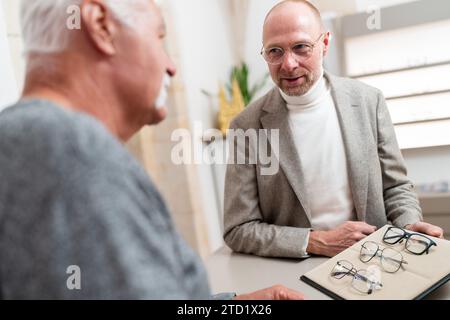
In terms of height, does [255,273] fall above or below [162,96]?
below

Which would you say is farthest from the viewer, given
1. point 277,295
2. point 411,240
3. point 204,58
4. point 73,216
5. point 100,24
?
point 204,58

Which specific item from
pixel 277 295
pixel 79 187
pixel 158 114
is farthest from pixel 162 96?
pixel 277 295

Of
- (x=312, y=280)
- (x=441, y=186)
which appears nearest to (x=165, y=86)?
(x=312, y=280)

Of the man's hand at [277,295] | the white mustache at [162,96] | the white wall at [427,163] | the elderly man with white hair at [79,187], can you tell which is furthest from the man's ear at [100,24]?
the white wall at [427,163]

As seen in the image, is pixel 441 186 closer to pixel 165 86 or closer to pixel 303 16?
A: pixel 303 16

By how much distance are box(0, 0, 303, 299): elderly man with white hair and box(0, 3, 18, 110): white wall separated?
0.49 meters

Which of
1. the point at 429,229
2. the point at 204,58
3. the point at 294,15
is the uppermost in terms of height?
the point at 204,58

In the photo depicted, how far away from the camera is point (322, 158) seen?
1132 mm

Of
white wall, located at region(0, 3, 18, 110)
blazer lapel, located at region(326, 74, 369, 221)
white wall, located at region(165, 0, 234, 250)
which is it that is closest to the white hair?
white wall, located at region(0, 3, 18, 110)

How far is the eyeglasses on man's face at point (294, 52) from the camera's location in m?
1.06

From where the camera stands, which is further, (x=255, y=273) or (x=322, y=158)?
(x=322, y=158)

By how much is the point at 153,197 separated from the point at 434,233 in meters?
0.82

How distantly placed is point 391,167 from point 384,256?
442 mm

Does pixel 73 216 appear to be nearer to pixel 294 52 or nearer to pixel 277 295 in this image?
pixel 277 295
